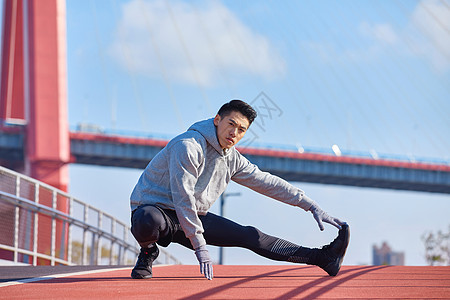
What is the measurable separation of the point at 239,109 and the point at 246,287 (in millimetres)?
1021

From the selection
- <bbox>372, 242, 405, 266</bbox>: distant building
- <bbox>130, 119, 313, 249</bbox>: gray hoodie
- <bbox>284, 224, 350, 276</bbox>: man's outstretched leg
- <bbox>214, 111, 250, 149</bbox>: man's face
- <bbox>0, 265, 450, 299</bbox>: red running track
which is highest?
<bbox>372, 242, 405, 266</bbox>: distant building

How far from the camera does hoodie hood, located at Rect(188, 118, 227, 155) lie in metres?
4.43

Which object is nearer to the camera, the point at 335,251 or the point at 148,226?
the point at 148,226

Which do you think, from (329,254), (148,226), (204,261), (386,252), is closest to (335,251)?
(329,254)

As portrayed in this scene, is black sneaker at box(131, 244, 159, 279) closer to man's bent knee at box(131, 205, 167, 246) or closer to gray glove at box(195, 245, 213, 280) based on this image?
man's bent knee at box(131, 205, 167, 246)

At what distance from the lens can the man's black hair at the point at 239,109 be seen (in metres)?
4.35

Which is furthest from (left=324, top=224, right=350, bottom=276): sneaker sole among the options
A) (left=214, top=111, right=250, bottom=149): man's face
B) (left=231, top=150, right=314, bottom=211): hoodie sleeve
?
(left=214, top=111, right=250, bottom=149): man's face

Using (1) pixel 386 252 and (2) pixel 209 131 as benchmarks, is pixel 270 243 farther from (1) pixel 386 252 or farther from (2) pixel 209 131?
(1) pixel 386 252

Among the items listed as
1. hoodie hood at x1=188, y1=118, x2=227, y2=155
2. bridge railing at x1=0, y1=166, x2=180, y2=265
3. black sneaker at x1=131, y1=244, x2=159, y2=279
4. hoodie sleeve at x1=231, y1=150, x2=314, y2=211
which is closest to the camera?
hoodie hood at x1=188, y1=118, x2=227, y2=155

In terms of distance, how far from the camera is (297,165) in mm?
47406

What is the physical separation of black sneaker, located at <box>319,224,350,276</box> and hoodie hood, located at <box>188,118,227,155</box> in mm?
946

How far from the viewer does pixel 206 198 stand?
4.51m

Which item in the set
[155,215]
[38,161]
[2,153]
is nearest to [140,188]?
[155,215]

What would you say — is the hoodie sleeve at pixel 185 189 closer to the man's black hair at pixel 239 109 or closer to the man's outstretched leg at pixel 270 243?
the man's black hair at pixel 239 109
